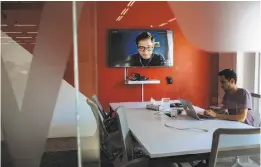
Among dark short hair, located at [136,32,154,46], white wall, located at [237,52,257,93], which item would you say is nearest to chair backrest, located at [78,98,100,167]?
dark short hair, located at [136,32,154,46]

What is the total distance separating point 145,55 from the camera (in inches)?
191

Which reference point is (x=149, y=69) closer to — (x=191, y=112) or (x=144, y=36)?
(x=144, y=36)

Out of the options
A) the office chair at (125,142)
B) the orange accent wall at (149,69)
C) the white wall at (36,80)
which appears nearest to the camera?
the office chair at (125,142)

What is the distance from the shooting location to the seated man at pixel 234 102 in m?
2.77

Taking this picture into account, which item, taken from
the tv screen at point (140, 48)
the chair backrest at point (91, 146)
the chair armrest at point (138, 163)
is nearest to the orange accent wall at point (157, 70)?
the tv screen at point (140, 48)

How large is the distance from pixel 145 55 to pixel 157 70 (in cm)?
36

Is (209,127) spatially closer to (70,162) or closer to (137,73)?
(70,162)

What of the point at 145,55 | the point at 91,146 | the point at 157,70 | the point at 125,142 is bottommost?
the point at 91,146

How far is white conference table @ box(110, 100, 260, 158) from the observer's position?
179 centimetres

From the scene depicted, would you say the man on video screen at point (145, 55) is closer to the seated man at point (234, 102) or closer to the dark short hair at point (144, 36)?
the dark short hair at point (144, 36)

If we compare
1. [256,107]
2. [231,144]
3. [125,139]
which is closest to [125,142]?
[125,139]

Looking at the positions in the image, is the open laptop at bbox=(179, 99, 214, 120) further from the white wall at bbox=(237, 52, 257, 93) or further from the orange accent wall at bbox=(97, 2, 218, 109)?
the orange accent wall at bbox=(97, 2, 218, 109)

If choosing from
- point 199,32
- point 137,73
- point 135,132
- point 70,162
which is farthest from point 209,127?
point 137,73

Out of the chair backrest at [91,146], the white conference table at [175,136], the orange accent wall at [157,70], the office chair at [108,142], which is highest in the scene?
the orange accent wall at [157,70]
